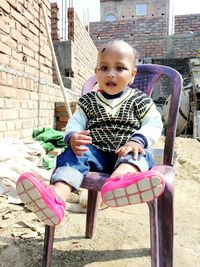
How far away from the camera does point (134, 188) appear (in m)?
1.00

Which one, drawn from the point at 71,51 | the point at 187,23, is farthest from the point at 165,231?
the point at 187,23

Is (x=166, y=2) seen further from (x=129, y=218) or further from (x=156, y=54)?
(x=129, y=218)

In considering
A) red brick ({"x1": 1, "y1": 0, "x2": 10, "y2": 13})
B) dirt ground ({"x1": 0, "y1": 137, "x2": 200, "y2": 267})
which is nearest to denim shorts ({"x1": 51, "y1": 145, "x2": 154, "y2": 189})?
dirt ground ({"x1": 0, "y1": 137, "x2": 200, "y2": 267})

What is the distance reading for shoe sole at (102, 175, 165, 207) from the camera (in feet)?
3.22

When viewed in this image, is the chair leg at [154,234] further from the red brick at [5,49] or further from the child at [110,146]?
the red brick at [5,49]

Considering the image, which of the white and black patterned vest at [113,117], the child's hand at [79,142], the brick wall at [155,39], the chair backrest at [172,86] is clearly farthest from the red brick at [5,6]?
the brick wall at [155,39]

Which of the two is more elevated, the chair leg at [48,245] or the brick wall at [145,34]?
the brick wall at [145,34]

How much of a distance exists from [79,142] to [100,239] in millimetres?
731

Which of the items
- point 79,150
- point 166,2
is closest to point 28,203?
point 79,150

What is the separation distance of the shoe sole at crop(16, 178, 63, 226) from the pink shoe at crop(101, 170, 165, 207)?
194 millimetres

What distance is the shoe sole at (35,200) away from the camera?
3.36 feet

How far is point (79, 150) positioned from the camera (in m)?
1.30

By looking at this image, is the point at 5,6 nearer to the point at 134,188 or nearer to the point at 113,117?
the point at 113,117

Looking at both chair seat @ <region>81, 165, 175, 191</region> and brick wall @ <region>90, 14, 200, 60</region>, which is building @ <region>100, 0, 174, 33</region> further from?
chair seat @ <region>81, 165, 175, 191</region>
